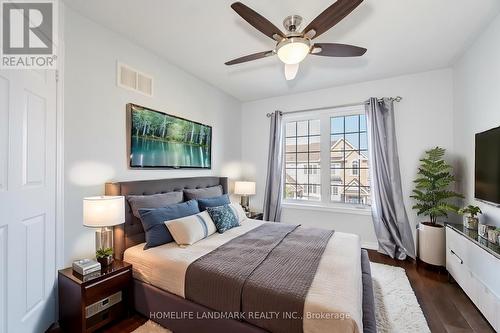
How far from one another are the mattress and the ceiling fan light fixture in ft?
5.71

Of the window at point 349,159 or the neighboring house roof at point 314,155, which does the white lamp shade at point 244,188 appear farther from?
the window at point 349,159

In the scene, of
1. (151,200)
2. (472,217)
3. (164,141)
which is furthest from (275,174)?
(472,217)

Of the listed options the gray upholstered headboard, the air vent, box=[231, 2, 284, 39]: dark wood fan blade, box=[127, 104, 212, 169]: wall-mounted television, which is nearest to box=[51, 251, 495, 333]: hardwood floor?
the gray upholstered headboard

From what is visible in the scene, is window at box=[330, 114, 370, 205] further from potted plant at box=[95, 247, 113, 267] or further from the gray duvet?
potted plant at box=[95, 247, 113, 267]

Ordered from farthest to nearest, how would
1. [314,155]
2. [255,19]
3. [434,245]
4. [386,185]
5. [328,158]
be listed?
[314,155] < [328,158] < [386,185] < [434,245] < [255,19]

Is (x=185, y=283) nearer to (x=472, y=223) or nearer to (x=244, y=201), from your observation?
(x=244, y=201)

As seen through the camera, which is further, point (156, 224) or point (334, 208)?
point (334, 208)

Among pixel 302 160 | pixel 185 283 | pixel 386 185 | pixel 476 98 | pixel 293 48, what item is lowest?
pixel 185 283

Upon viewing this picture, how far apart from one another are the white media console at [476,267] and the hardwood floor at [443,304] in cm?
10

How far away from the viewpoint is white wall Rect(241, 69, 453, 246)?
10.5 feet

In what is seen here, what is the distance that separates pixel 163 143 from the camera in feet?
9.30

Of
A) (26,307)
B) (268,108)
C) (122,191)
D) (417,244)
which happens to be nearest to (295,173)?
(268,108)

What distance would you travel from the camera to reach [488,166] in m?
2.17

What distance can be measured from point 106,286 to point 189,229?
2.57 ft
